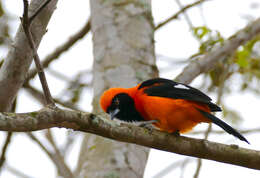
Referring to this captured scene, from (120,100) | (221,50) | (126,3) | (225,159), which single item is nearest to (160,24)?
(126,3)

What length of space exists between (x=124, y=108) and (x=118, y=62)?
0.64 metres

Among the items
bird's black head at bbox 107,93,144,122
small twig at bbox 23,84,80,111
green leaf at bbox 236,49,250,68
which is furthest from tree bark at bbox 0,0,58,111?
green leaf at bbox 236,49,250,68

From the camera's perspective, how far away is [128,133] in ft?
9.57

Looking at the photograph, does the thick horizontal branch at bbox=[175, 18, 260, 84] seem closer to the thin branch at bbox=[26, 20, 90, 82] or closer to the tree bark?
the thin branch at bbox=[26, 20, 90, 82]

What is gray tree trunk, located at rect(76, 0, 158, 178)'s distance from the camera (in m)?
4.14

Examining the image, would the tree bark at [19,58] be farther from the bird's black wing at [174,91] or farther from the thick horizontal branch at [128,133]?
the bird's black wing at [174,91]

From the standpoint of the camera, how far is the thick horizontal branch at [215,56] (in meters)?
4.80

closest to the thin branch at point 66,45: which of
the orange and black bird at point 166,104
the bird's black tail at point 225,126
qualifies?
the orange and black bird at point 166,104

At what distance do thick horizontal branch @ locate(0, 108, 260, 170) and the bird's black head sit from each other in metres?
1.30

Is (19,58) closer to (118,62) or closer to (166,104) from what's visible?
(166,104)

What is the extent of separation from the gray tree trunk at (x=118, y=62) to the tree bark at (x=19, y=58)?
1420 millimetres

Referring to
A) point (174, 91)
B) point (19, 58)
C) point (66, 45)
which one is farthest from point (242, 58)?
point (19, 58)

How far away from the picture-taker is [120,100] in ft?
14.4

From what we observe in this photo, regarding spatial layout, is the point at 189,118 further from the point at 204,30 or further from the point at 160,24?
the point at 160,24
